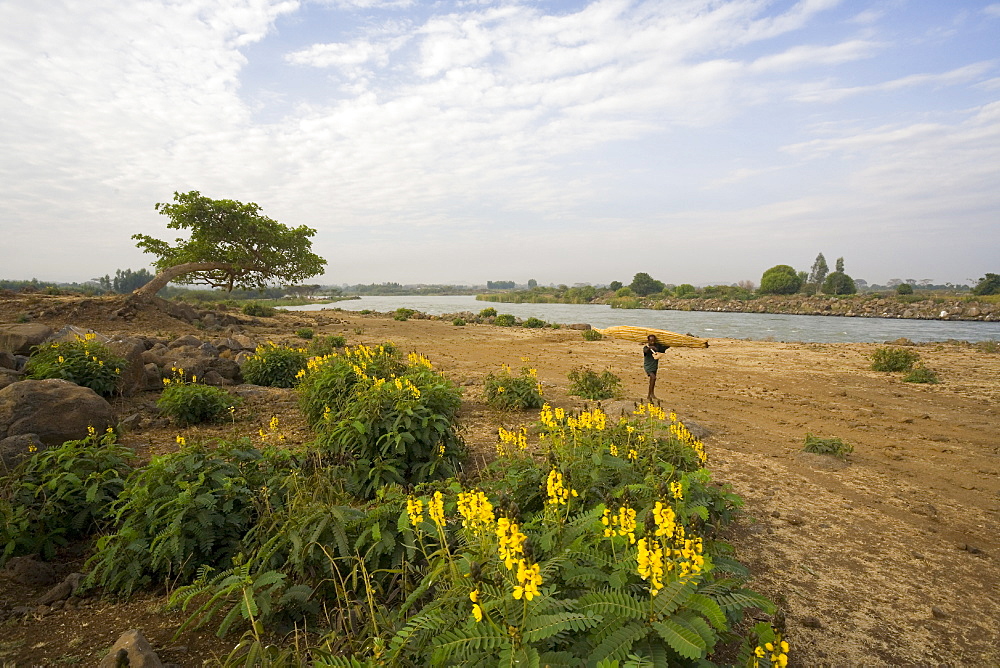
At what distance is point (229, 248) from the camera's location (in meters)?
25.3

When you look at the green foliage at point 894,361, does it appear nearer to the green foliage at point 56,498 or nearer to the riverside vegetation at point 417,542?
the riverside vegetation at point 417,542

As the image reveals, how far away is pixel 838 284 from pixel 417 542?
79.3 meters

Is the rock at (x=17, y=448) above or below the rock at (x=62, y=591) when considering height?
above

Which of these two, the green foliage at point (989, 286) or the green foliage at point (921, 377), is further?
the green foliage at point (989, 286)

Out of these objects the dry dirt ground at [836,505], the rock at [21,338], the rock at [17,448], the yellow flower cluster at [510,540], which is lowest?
the dry dirt ground at [836,505]

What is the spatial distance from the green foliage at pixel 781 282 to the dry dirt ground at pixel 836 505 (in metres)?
56.2

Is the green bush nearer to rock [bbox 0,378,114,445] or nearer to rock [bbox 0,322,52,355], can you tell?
rock [bbox 0,378,114,445]

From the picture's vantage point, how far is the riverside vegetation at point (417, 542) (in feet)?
6.27

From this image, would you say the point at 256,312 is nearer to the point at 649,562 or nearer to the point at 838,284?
the point at 649,562

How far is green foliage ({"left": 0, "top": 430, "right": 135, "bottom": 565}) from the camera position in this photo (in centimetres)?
363

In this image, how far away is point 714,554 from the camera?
2889 millimetres

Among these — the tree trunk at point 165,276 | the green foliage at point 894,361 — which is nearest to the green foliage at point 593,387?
the green foliage at point 894,361

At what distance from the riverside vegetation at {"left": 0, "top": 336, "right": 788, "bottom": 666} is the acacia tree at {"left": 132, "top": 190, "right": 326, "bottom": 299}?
21.8 metres

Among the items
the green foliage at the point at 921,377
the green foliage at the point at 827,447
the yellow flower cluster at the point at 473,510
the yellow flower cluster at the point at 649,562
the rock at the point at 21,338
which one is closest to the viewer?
the yellow flower cluster at the point at 649,562
